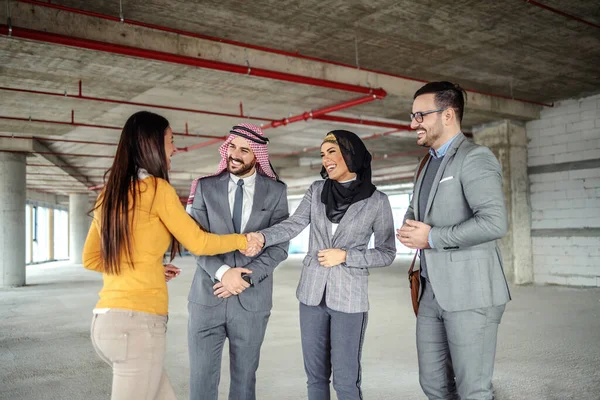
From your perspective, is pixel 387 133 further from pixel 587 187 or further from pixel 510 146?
pixel 587 187

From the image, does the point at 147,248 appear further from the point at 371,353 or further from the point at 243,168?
the point at 371,353

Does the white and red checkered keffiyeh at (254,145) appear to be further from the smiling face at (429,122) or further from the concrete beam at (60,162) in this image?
the concrete beam at (60,162)

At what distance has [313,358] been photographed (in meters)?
2.54

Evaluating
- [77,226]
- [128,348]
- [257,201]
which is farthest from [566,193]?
[77,226]

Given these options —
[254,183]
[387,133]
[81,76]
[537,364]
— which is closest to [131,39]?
[81,76]

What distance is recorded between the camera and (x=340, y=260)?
2473 mm

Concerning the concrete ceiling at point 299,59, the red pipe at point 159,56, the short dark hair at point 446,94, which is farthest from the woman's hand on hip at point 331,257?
the red pipe at point 159,56

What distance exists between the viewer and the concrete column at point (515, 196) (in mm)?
10984

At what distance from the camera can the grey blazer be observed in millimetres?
2498

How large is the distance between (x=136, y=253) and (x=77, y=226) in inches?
944

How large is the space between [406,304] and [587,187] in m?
4.85

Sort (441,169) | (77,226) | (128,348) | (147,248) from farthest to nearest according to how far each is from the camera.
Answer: (77,226), (441,169), (147,248), (128,348)

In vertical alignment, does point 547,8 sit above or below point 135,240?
above

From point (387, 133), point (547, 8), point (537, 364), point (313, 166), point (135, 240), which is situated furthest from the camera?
point (313, 166)
